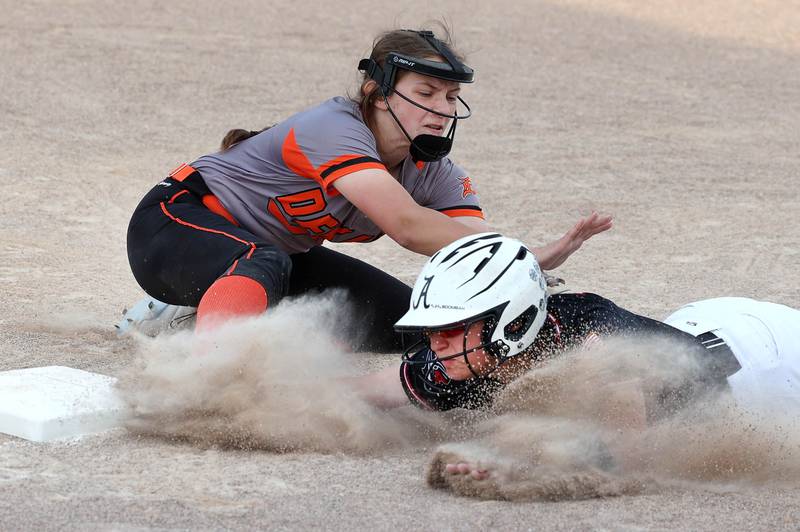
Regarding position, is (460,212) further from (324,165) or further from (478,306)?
(478,306)

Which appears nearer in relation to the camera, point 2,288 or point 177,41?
point 2,288

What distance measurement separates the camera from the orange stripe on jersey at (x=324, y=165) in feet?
12.4

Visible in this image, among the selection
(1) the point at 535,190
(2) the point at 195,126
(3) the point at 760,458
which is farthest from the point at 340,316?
(2) the point at 195,126

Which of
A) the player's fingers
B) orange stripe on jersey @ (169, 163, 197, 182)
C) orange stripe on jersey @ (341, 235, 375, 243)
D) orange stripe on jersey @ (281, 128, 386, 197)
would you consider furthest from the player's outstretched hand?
orange stripe on jersey @ (169, 163, 197, 182)

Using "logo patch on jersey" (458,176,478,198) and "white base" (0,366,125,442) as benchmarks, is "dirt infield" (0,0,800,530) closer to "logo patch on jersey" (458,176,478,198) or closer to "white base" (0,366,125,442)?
"white base" (0,366,125,442)

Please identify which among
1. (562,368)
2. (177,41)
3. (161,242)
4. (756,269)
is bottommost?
(177,41)

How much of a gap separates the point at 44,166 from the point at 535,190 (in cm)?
278

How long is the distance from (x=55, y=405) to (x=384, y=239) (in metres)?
3.21

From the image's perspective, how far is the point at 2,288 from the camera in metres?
5.07

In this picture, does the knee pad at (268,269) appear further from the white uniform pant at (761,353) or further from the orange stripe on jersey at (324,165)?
the white uniform pant at (761,353)

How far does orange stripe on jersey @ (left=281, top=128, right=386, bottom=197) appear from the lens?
379 cm

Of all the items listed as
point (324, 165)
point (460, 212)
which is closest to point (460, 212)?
point (460, 212)

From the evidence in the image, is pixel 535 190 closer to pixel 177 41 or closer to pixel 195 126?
pixel 195 126

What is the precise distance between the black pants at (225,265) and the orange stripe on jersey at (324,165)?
0.25 meters
